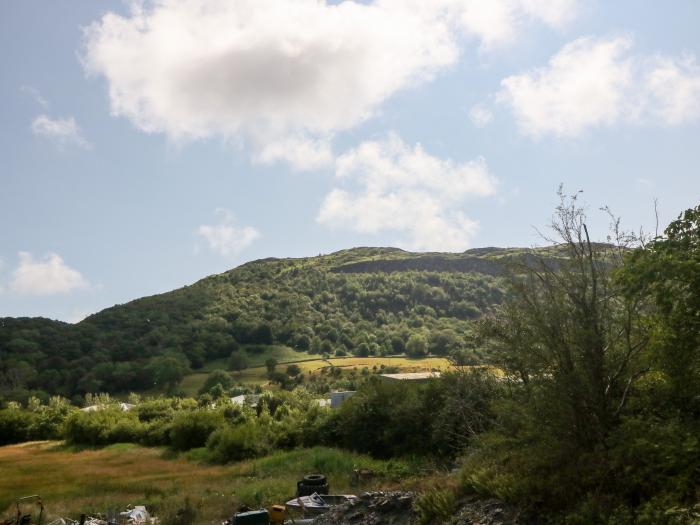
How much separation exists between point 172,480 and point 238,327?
10791 cm

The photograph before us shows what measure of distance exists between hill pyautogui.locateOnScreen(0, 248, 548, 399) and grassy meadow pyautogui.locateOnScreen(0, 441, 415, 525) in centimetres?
5508

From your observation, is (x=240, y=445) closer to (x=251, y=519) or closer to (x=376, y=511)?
(x=251, y=519)

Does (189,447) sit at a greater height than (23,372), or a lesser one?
lesser

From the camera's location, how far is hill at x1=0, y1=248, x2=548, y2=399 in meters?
102

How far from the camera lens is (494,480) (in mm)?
10008

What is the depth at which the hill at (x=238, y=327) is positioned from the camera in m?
102

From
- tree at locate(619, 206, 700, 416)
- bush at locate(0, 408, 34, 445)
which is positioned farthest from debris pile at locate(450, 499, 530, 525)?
bush at locate(0, 408, 34, 445)

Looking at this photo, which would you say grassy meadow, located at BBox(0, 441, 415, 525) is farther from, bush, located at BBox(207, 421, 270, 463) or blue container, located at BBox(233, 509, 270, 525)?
blue container, located at BBox(233, 509, 270, 525)

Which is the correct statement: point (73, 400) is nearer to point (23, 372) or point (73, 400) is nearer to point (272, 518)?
point (23, 372)

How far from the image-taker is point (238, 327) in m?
137

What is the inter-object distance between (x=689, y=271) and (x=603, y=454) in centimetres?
324

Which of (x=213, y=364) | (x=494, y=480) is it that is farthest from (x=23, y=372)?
(x=494, y=480)

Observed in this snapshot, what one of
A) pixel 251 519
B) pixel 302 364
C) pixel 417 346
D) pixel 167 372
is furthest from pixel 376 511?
pixel 417 346

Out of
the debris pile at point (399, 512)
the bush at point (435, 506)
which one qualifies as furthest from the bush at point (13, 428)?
the bush at point (435, 506)
